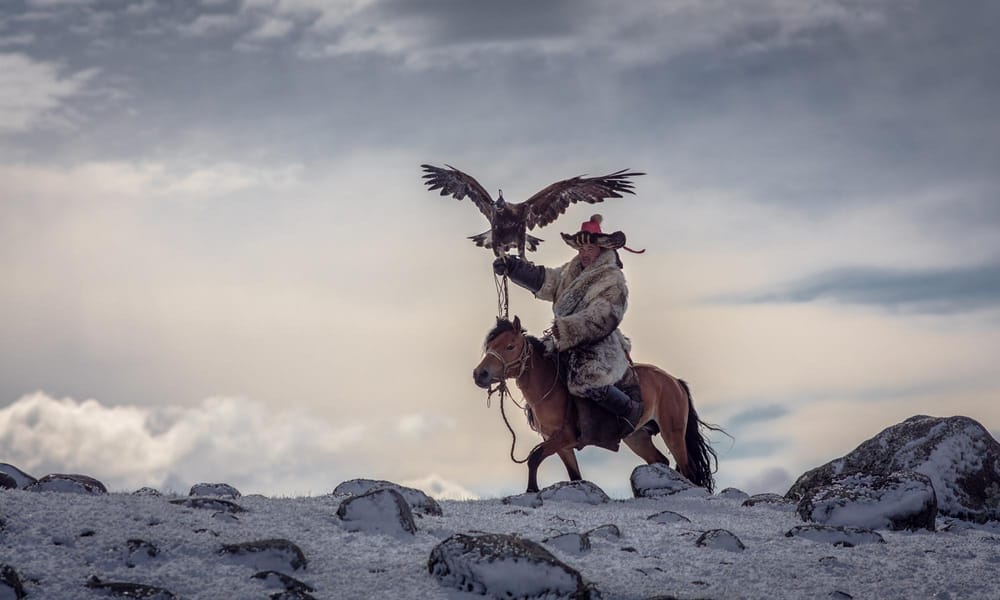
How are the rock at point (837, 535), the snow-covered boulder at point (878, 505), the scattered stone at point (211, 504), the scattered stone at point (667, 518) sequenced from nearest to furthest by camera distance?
the scattered stone at point (211, 504), the rock at point (837, 535), the scattered stone at point (667, 518), the snow-covered boulder at point (878, 505)

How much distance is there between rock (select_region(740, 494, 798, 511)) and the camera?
9316 mm

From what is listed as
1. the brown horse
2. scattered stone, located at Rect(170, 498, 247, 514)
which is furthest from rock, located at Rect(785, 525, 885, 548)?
scattered stone, located at Rect(170, 498, 247, 514)

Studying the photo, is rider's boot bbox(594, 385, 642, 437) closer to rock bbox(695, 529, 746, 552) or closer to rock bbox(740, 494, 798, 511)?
rock bbox(740, 494, 798, 511)

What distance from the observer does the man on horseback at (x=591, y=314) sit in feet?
32.7

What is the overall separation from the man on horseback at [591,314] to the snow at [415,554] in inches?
93.3

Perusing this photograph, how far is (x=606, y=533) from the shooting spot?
6.65 meters

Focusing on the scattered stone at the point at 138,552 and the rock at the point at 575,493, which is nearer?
the scattered stone at the point at 138,552

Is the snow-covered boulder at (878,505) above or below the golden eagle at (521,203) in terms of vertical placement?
below

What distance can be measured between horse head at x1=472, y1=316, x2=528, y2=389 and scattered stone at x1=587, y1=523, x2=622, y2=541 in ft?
9.81

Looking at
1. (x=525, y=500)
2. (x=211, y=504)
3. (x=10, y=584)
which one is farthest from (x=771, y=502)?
(x=10, y=584)

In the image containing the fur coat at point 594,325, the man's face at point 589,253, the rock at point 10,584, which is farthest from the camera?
the man's face at point 589,253

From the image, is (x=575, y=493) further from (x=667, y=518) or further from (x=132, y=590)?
(x=132, y=590)

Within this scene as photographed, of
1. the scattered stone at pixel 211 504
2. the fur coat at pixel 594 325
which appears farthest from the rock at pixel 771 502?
the scattered stone at pixel 211 504

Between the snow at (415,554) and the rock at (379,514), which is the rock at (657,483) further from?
the rock at (379,514)
